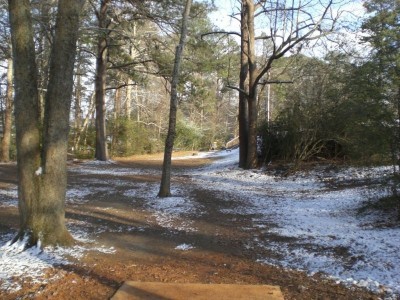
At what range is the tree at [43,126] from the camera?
18.4 ft

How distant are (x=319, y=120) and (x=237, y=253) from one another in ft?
32.4

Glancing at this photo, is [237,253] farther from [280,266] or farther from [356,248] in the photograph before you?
[356,248]

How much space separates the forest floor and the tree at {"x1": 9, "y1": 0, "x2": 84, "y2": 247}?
0.44 metres

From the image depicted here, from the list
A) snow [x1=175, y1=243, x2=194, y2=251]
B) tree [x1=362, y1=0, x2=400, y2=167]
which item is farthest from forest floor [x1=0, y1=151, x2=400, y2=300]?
tree [x1=362, y1=0, x2=400, y2=167]

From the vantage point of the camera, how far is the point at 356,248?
219 inches

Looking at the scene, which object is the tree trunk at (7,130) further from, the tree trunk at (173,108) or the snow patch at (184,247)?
the snow patch at (184,247)

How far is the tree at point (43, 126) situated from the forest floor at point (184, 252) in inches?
17.5

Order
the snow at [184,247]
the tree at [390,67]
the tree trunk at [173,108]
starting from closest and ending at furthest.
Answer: the snow at [184,247], the tree at [390,67], the tree trunk at [173,108]

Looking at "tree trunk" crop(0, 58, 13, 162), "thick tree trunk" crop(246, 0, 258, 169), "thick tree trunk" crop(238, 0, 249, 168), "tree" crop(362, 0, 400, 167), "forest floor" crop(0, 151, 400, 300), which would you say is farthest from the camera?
"tree trunk" crop(0, 58, 13, 162)

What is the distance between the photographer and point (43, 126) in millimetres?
5672

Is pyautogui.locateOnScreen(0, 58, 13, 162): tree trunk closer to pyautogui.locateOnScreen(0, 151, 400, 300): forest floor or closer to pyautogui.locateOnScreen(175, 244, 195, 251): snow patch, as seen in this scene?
pyautogui.locateOnScreen(0, 151, 400, 300): forest floor

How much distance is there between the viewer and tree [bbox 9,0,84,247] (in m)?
5.60

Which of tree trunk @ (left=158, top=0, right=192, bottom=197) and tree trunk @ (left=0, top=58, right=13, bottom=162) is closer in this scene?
tree trunk @ (left=158, top=0, right=192, bottom=197)

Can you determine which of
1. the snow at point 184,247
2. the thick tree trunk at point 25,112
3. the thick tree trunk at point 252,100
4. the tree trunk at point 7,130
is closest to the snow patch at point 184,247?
the snow at point 184,247
